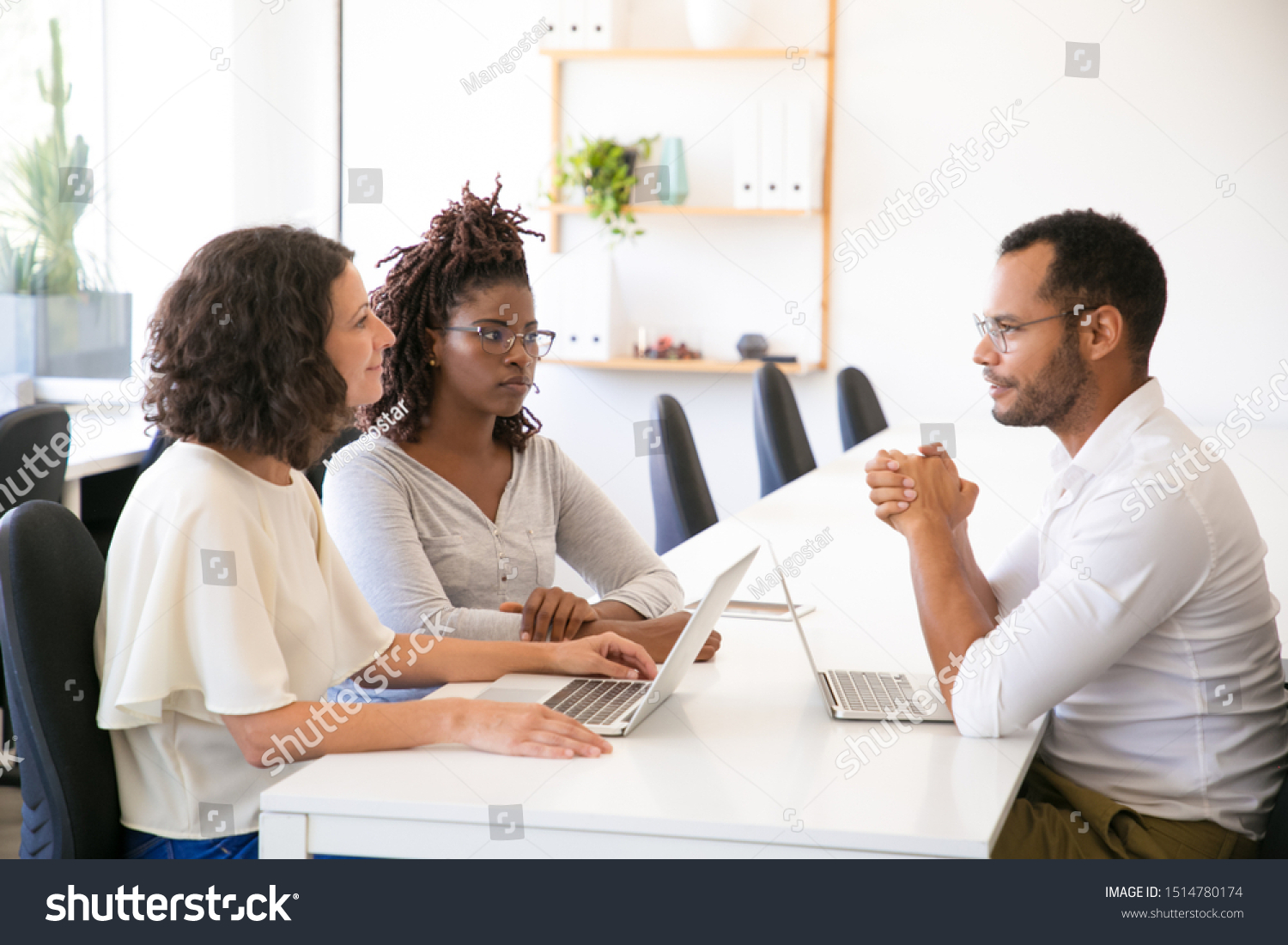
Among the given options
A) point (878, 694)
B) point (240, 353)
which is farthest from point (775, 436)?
point (240, 353)

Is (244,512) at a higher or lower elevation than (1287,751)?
higher

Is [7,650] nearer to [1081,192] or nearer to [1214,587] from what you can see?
[1214,587]

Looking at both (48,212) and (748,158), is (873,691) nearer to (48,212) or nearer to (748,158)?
(48,212)

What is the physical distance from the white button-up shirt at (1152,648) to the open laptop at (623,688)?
11.7 inches

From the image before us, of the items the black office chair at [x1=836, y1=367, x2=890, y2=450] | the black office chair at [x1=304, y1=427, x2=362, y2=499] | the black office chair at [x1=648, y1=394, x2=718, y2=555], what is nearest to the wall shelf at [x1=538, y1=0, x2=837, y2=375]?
the black office chair at [x1=836, y1=367, x2=890, y2=450]

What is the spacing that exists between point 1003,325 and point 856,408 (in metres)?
2.87

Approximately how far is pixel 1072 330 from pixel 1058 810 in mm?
604

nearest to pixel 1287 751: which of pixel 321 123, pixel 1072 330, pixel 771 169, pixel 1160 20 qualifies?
pixel 1072 330

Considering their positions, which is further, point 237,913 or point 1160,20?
point 1160,20

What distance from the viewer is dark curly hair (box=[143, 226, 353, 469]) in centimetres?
138

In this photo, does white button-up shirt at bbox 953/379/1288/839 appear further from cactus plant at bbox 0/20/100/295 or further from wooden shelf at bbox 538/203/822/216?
wooden shelf at bbox 538/203/822/216

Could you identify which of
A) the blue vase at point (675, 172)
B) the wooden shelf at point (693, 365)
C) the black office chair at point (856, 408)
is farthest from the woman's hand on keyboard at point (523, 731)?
the blue vase at point (675, 172)

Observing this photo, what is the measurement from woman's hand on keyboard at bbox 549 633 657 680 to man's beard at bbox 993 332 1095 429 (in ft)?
2.00

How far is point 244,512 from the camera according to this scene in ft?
4.45
